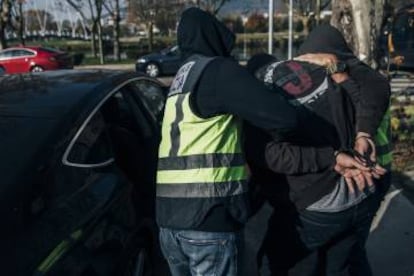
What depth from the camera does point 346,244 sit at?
9.07ft

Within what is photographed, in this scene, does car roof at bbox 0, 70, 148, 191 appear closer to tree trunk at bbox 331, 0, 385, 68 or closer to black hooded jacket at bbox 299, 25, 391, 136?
black hooded jacket at bbox 299, 25, 391, 136

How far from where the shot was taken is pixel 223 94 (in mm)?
2121

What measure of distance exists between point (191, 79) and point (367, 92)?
0.93 m

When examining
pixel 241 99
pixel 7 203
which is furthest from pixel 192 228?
pixel 7 203

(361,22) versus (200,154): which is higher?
(361,22)

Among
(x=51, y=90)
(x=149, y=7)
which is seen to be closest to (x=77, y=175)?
(x=51, y=90)

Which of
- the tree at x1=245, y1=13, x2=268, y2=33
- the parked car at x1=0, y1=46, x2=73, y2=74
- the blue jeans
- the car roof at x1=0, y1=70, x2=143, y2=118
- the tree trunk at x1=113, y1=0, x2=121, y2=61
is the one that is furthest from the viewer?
the tree at x1=245, y1=13, x2=268, y2=33

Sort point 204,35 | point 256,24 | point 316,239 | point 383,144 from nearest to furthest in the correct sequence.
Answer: point 204,35 < point 316,239 < point 383,144 < point 256,24

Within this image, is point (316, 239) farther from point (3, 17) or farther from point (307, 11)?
point (307, 11)

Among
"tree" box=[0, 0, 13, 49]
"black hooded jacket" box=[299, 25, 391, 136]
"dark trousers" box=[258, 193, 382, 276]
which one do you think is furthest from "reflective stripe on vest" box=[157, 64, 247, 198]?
"tree" box=[0, 0, 13, 49]

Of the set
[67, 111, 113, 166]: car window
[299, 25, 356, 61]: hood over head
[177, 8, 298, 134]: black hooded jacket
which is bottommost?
[67, 111, 113, 166]: car window

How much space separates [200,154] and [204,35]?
0.46m

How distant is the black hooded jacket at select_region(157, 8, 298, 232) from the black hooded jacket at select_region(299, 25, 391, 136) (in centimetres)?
54

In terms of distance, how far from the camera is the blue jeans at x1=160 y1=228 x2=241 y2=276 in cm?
226
